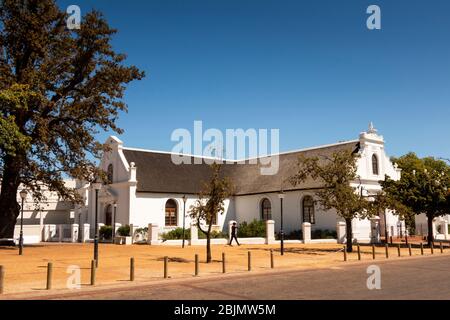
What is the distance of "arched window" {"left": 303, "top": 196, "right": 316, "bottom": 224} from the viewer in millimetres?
40500

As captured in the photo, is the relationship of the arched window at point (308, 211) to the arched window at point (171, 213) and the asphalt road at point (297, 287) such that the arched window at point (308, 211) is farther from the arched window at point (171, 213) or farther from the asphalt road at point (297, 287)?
the asphalt road at point (297, 287)

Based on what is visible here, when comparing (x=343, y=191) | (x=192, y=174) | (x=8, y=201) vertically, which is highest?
(x=192, y=174)

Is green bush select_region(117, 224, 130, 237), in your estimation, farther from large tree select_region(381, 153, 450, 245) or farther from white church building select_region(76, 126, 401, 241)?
large tree select_region(381, 153, 450, 245)

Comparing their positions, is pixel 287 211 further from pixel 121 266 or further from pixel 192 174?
pixel 121 266

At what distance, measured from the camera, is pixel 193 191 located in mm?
43688

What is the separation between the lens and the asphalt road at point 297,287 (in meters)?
12.2

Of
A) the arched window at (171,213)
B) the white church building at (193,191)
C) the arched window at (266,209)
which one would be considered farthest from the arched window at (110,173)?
the arched window at (266,209)

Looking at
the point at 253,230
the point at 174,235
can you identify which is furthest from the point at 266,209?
the point at 174,235

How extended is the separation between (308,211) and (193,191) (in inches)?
436

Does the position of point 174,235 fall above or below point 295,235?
above

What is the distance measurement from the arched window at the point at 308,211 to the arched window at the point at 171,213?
469 inches

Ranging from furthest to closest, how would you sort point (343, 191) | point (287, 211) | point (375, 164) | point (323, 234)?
point (375, 164) → point (287, 211) → point (323, 234) → point (343, 191)
